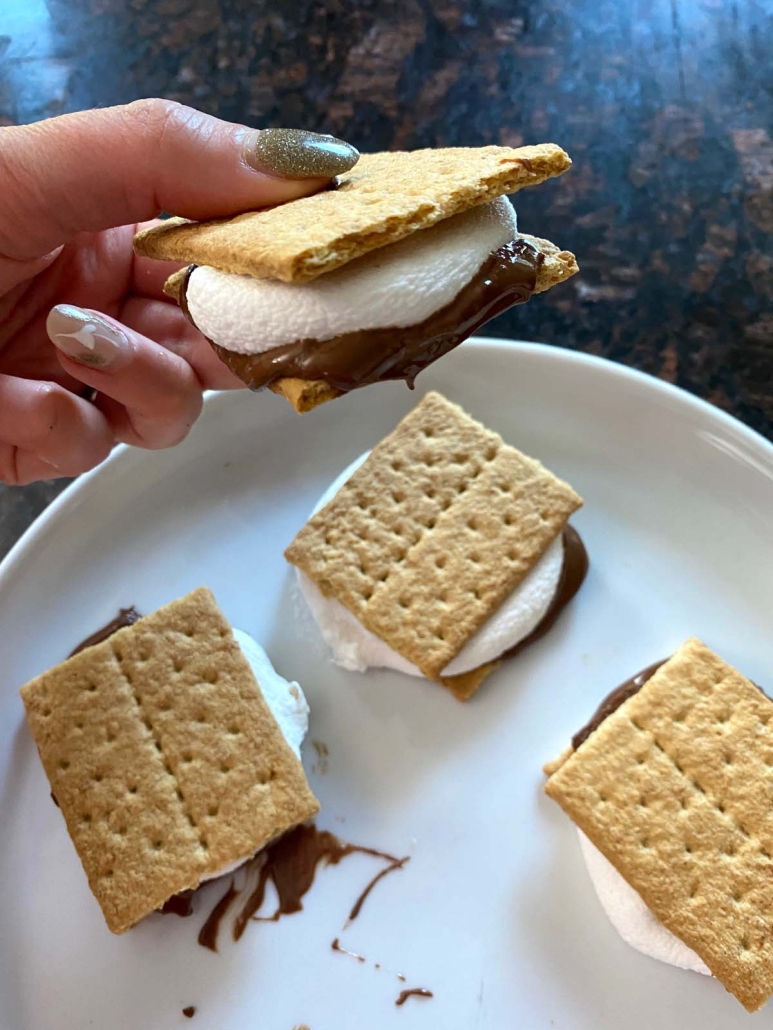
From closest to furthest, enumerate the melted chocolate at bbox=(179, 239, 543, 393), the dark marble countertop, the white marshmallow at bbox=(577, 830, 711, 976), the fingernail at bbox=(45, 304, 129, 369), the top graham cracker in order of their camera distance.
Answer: the top graham cracker < the melted chocolate at bbox=(179, 239, 543, 393) < the fingernail at bbox=(45, 304, 129, 369) < the white marshmallow at bbox=(577, 830, 711, 976) < the dark marble countertop

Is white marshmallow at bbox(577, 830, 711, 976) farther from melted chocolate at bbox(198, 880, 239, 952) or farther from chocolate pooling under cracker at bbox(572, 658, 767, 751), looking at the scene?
melted chocolate at bbox(198, 880, 239, 952)

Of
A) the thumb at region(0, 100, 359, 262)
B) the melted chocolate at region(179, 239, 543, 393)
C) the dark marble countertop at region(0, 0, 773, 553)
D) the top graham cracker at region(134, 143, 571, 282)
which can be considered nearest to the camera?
the top graham cracker at region(134, 143, 571, 282)

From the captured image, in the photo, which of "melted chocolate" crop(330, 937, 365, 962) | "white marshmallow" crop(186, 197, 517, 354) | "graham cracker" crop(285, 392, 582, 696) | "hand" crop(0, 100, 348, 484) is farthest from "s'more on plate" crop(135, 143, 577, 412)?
"melted chocolate" crop(330, 937, 365, 962)

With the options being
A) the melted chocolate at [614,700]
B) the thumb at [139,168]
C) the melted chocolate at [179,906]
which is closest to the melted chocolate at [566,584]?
the melted chocolate at [614,700]

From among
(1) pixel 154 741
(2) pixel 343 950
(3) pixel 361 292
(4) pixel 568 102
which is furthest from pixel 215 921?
(4) pixel 568 102

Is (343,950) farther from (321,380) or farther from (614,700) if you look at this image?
(321,380)

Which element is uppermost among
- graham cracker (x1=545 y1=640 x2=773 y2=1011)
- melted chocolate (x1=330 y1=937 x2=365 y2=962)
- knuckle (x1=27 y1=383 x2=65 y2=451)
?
knuckle (x1=27 y1=383 x2=65 y2=451)

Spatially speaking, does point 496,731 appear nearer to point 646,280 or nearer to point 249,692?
point 249,692
